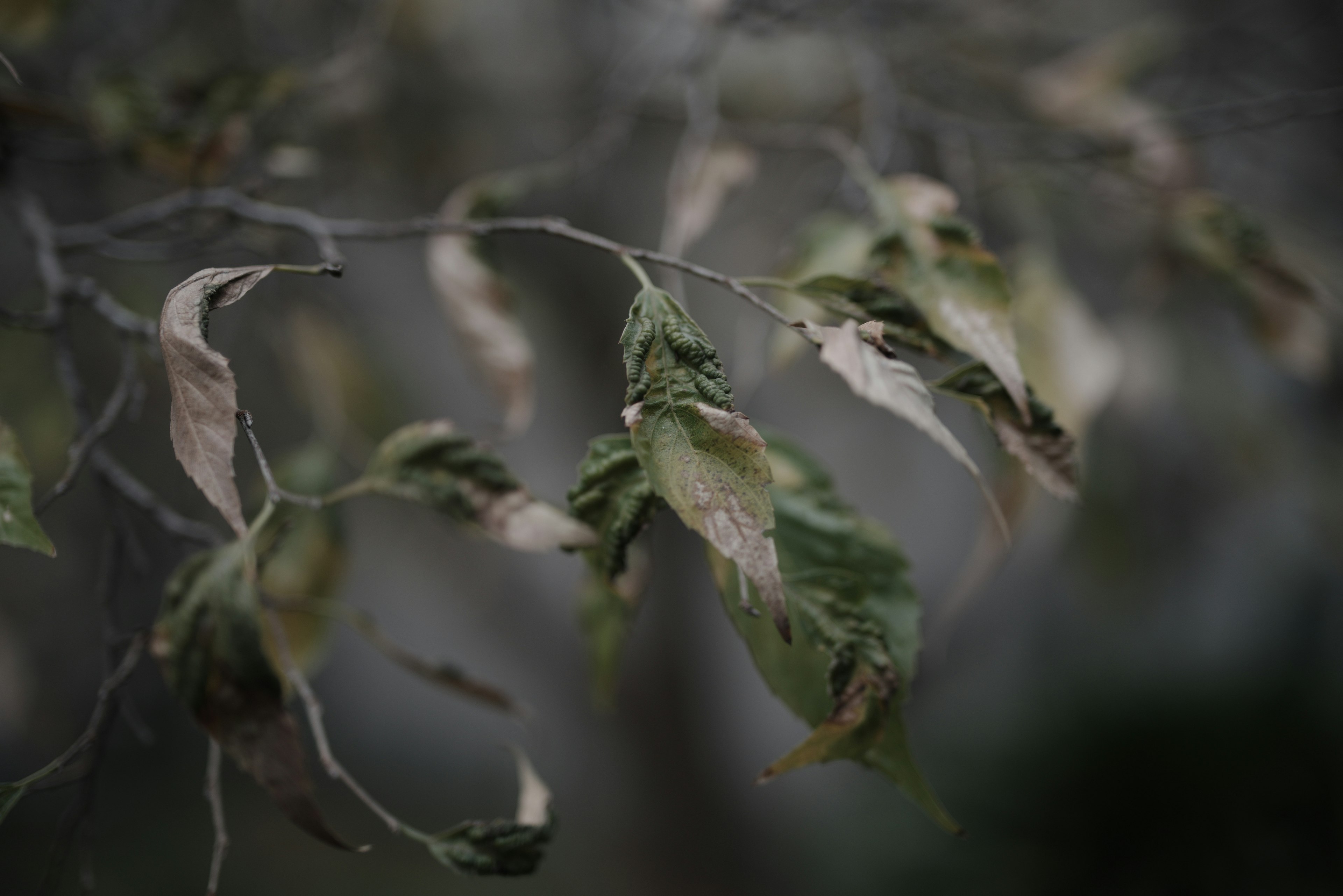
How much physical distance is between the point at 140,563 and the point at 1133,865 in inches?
47.0

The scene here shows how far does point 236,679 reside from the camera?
0.24m

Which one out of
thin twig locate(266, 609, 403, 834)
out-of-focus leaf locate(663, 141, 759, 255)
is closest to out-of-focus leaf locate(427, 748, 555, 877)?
thin twig locate(266, 609, 403, 834)

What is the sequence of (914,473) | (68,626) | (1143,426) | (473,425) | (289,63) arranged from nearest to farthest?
(289,63) → (68,626) → (1143,426) → (473,425) → (914,473)

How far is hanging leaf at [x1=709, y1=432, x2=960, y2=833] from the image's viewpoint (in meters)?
0.21

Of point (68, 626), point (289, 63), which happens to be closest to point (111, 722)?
point (289, 63)

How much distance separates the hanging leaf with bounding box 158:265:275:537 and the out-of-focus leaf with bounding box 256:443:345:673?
0.59ft

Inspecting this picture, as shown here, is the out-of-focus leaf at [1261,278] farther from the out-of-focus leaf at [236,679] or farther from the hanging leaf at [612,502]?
the out-of-focus leaf at [236,679]

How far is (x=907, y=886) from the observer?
113cm

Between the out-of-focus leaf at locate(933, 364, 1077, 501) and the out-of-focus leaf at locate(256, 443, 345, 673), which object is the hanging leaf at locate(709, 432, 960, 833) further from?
the out-of-focus leaf at locate(256, 443, 345, 673)

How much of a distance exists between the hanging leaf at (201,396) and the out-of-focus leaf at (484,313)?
15 cm

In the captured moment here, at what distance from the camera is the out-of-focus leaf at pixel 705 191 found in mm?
365

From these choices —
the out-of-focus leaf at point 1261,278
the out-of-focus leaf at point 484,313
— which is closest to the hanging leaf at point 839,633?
the out-of-focus leaf at point 484,313

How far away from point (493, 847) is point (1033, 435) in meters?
0.21

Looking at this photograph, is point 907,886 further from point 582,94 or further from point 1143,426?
point 582,94
